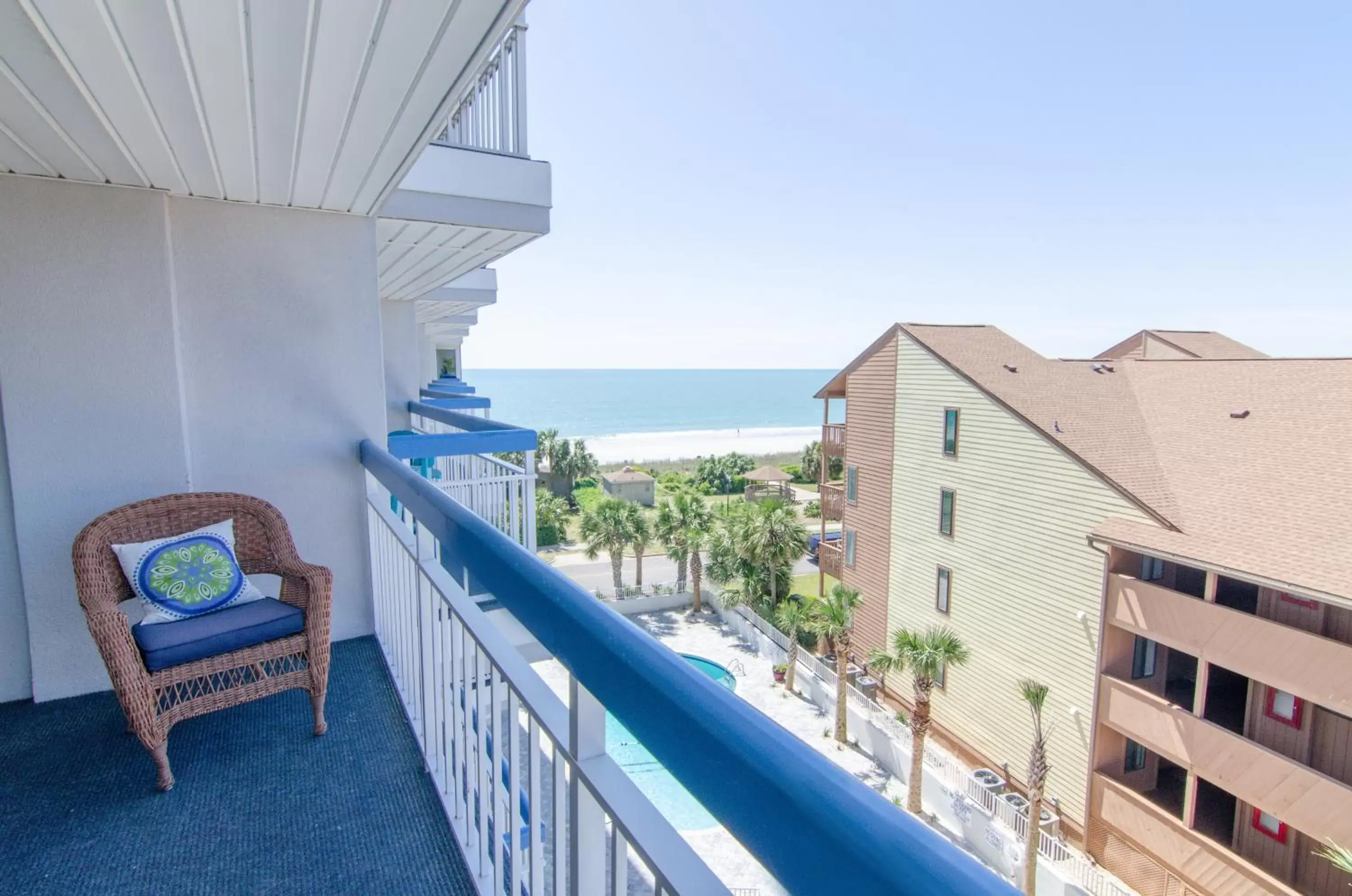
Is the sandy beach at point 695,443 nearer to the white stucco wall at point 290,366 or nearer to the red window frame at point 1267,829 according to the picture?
the red window frame at point 1267,829

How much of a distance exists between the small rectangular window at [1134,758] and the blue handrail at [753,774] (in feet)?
43.3

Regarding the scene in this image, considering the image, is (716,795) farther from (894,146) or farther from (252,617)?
(894,146)

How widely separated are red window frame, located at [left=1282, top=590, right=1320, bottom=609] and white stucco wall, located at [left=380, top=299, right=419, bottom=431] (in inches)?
441

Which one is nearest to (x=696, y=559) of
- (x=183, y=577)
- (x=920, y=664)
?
(x=920, y=664)

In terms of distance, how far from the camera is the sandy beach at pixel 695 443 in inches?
1989

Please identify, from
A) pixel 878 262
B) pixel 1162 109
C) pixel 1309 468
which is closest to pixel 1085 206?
pixel 1162 109

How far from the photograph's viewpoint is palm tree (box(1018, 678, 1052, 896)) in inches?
379

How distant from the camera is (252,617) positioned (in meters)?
2.35

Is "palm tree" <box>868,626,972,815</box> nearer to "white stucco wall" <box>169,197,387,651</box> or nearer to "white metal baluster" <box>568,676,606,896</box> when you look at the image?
"white stucco wall" <box>169,197,387,651</box>

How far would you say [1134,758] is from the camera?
10727mm

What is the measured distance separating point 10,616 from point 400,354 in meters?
4.80

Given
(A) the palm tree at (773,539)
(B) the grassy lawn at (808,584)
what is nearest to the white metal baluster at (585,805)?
(A) the palm tree at (773,539)

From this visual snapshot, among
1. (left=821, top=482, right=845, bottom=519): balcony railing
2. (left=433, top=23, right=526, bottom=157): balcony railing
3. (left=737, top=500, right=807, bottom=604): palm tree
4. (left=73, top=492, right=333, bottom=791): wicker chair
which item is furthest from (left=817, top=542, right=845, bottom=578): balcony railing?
(left=73, top=492, right=333, bottom=791): wicker chair

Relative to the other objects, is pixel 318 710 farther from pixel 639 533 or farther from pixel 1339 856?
pixel 639 533
